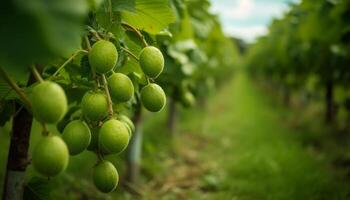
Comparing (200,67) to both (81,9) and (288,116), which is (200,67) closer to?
(288,116)

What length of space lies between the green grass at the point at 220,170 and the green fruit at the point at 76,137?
2.03 meters

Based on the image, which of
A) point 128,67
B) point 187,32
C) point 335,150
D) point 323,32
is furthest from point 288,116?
point 128,67

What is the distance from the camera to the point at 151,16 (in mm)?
1519

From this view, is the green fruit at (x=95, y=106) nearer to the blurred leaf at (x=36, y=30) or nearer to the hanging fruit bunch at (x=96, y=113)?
the hanging fruit bunch at (x=96, y=113)

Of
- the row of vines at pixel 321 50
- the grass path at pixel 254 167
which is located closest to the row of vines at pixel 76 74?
the grass path at pixel 254 167

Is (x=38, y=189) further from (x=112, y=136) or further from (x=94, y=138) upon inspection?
(x=112, y=136)

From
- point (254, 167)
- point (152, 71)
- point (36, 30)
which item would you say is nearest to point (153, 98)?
point (152, 71)

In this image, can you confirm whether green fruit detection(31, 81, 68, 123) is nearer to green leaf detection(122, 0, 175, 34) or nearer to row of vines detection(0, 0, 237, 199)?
row of vines detection(0, 0, 237, 199)

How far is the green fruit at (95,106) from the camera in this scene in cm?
112

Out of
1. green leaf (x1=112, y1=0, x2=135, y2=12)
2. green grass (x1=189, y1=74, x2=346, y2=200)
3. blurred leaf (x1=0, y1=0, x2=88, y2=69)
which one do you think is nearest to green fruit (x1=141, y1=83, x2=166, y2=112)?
Answer: green leaf (x1=112, y1=0, x2=135, y2=12)

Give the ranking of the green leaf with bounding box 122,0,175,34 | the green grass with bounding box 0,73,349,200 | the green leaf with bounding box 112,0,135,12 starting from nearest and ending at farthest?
the green leaf with bounding box 112,0,135,12 → the green leaf with bounding box 122,0,175,34 → the green grass with bounding box 0,73,349,200

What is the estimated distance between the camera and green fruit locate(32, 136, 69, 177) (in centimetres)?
93

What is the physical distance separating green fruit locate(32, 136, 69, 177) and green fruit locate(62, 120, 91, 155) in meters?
0.14

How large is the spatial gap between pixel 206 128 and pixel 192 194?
15.3 feet
